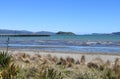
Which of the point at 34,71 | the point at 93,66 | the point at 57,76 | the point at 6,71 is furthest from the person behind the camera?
the point at 93,66

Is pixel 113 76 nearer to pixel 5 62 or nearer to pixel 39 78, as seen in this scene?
pixel 39 78

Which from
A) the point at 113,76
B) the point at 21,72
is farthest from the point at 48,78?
the point at 113,76

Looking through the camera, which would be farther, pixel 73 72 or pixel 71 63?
pixel 71 63

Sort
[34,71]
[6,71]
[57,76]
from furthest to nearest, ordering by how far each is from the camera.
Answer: [34,71]
[57,76]
[6,71]

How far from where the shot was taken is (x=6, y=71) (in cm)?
1017

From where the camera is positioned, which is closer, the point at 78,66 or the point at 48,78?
the point at 48,78

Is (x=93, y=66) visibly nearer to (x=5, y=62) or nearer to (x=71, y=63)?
(x=71, y=63)

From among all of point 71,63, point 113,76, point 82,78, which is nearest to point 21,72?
point 82,78

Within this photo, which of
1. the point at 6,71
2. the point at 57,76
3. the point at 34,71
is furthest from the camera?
the point at 34,71

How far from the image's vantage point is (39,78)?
1062cm

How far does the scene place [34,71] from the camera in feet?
39.3

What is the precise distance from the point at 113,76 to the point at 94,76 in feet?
2.01

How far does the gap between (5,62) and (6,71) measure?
2.32 m

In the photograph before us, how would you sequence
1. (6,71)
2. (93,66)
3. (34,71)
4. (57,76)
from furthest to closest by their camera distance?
(93,66)
(34,71)
(57,76)
(6,71)
